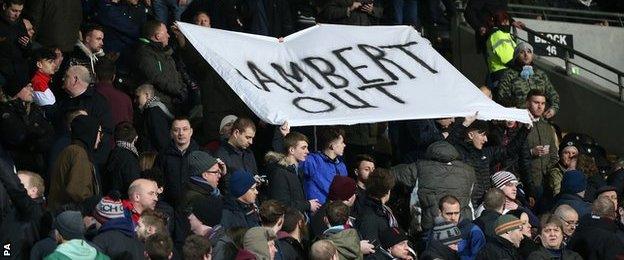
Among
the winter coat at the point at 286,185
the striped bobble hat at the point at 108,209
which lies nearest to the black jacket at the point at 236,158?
the winter coat at the point at 286,185

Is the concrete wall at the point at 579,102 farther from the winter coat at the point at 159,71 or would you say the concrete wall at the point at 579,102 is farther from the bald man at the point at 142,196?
the bald man at the point at 142,196

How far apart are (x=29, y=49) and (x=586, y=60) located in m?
8.93

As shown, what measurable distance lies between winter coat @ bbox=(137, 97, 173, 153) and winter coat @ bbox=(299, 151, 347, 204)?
1.33 metres

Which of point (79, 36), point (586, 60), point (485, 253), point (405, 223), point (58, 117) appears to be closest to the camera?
point (485, 253)

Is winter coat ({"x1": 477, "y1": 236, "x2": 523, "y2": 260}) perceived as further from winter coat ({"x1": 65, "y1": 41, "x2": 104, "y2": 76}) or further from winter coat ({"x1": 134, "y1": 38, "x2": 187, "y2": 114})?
winter coat ({"x1": 65, "y1": 41, "x2": 104, "y2": 76})

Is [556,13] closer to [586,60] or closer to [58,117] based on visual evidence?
[586,60]

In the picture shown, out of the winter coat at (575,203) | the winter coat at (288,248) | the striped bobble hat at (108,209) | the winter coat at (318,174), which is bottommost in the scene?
the winter coat at (575,203)

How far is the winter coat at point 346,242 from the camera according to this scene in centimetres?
1391

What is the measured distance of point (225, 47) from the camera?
17.1 m

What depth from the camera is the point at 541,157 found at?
60.5 feet

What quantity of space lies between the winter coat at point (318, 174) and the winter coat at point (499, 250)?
2055 mm

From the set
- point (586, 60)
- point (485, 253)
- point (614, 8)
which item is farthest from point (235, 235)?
point (614, 8)

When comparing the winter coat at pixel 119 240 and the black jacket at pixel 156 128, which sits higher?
the winter coat at pixel 119 240

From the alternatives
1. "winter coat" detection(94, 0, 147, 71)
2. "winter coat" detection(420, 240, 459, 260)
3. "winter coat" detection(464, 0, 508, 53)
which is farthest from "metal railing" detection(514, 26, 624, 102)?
"winter coat" detection(420, 240, 459, 260)
